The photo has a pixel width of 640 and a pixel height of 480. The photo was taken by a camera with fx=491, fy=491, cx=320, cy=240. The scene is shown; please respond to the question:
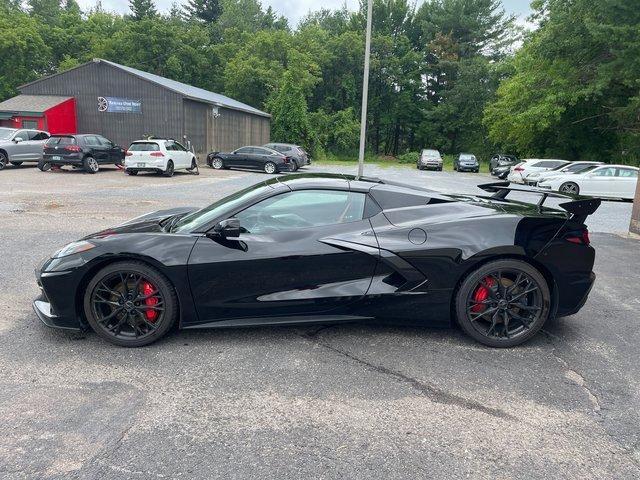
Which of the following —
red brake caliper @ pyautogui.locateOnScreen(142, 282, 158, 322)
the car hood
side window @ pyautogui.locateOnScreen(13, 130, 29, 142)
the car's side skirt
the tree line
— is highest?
the tree line

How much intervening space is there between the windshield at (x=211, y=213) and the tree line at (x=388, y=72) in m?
26.8

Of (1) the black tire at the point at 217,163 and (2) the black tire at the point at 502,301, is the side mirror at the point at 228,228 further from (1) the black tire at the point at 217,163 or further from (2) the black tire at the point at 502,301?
(1) the black tire at the point at 217,163

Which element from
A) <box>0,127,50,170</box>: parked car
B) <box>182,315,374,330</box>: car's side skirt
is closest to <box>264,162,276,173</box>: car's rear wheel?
<box>0,127,50,170</box>: parked car

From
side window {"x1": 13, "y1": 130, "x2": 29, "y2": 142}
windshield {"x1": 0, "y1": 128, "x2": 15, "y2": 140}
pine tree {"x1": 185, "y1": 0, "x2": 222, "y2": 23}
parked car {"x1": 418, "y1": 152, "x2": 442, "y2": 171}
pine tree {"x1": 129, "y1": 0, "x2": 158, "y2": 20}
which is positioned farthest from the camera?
pine tree {"x1": 185, "y1": 0, "x2": 222, "y2": 23}

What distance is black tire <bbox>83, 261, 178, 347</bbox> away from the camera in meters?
3.74

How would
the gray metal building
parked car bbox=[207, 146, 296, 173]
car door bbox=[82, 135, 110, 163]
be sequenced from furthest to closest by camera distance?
the gray metal building → parked car bbox=[207, 146, 296, 173] → car door bbox=[82, 135, 110, 163]

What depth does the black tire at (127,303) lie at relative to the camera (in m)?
3.74

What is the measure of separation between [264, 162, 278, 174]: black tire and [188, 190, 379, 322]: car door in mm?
21975

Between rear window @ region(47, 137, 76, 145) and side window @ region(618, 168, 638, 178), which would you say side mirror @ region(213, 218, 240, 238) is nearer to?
side window @ region(618, 168, 638, 178)

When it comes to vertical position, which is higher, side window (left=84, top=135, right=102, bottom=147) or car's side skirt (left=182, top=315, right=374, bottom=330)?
side window (left=84, top=135, right=102, bottom=147)

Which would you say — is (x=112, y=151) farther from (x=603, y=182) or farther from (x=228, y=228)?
(x=228, y=228)

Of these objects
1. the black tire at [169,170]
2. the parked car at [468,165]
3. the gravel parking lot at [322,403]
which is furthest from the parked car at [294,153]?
the gravel parking lot at [322,403]

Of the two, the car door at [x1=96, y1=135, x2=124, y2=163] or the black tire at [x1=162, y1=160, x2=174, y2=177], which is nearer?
the black tire at [x1=162, y1=160, x2=174, y2=177]

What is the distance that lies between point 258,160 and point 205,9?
5323 centimetres
